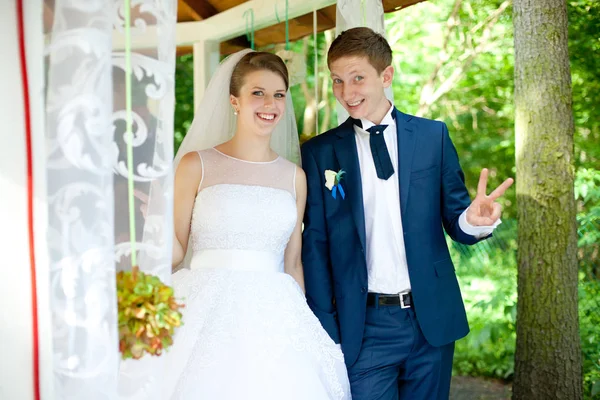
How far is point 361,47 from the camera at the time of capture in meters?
3.12

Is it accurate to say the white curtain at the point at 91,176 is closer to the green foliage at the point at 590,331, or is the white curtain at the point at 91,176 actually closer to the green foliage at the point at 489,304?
the green foliage at the point at 590,331

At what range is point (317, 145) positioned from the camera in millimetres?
3273

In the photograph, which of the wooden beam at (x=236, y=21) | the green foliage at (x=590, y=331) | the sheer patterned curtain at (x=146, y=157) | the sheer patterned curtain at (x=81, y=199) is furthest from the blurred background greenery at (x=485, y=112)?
the sheer patterned curtain at (x=81, y=199)

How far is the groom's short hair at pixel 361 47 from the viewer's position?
3.12 meters

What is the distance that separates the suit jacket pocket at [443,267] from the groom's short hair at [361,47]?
92cm

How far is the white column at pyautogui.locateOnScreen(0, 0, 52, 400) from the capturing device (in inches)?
71.2

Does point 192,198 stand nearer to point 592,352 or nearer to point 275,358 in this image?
point 275,358

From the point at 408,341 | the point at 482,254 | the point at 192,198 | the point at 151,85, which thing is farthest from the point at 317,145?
the point at 482,254

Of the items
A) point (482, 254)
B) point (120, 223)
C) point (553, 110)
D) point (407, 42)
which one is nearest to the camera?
point (120, 223)

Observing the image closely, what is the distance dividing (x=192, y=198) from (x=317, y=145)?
2.13ft

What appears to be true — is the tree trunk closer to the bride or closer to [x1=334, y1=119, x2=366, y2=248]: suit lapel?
[x1=334, y1=119, x2=366, y2=248]: suit lapel

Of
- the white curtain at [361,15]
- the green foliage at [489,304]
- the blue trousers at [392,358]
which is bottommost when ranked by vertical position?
the green foliage at [489,304]

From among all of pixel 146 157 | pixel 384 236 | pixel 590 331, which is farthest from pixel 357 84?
pixel 590 331

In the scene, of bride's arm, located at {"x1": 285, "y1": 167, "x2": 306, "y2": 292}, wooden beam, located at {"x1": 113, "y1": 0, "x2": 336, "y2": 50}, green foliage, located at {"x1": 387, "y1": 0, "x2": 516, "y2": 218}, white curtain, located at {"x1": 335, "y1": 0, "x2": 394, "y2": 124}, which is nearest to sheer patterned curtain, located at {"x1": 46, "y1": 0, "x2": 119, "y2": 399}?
bride's arm, located at {"x1": 285, "y1": 167, "x2": 306, "y2": 292}
